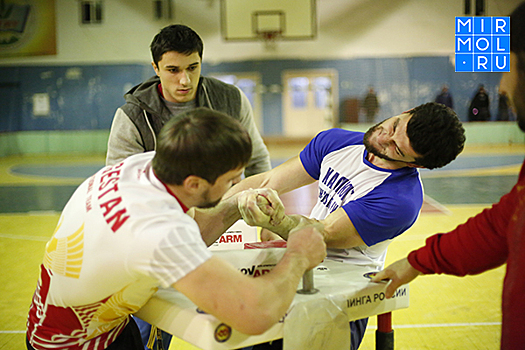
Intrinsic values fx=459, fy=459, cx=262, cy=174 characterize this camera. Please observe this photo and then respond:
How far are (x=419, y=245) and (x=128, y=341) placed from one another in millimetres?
3745

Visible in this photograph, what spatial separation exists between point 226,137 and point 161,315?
59cm

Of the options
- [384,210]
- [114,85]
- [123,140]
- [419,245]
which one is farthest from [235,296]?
[114,85]

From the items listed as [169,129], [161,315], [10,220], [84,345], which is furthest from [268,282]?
[10,220]

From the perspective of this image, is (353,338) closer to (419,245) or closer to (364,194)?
(364,194)

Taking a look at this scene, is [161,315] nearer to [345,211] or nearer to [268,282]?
[268,282]

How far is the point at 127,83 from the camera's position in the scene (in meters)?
15.5

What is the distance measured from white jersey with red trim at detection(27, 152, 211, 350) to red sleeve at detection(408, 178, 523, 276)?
0.74 metres

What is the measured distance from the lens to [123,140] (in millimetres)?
2711

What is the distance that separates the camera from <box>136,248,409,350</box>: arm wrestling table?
1286 mm

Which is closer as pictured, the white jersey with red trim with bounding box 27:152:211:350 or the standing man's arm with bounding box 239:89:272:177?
the white jersey with red trim with bounding box 27:152:211:350

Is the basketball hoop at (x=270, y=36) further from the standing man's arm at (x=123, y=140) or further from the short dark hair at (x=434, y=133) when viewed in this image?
the short dark hair at (x=434, y=133)

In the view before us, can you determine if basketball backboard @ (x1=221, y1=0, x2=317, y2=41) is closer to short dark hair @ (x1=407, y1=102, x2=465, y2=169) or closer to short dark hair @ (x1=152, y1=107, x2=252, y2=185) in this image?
short dark hair @ (x1=407, y1=102, x2=465, y2=169)

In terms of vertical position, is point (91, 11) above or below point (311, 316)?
above

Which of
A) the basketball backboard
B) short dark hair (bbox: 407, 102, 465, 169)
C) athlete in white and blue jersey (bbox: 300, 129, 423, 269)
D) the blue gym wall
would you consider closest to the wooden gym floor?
athlete in white and blue jersey (bbox: 300, 129, 423, 269)
